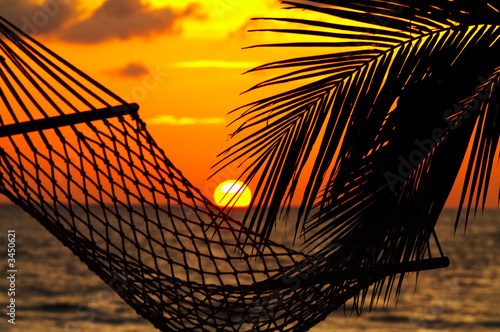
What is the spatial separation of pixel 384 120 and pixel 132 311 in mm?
9220

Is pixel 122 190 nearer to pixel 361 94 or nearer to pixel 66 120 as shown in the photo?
pixel 66 120

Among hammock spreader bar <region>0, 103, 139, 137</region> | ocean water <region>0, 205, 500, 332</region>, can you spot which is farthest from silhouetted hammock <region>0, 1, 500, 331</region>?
ocean water <region>0, 205, 500, 332</region>

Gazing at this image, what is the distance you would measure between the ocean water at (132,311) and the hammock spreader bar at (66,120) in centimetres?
440

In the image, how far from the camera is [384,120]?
1.82 meters

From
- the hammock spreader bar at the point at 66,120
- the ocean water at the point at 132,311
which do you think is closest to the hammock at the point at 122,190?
the hammock spreader bar at the point at 66,120

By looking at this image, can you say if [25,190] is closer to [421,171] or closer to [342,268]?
[342,268]

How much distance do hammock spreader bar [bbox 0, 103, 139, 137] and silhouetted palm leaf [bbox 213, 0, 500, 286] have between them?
15.4 inches

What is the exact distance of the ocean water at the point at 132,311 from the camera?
978 centimetres

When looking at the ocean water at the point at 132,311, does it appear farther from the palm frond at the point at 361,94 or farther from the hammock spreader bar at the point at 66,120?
the hammock spreader bar at the point at 66,120

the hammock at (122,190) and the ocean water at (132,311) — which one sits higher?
the ocean water at (132,311)

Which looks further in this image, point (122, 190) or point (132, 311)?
point (132, 311)

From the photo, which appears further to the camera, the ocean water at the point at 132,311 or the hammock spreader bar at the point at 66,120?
the ocean water at the point at 132,311

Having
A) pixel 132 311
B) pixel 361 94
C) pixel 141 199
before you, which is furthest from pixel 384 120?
pixel 132 311

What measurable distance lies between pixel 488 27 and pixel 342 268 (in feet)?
2.47
